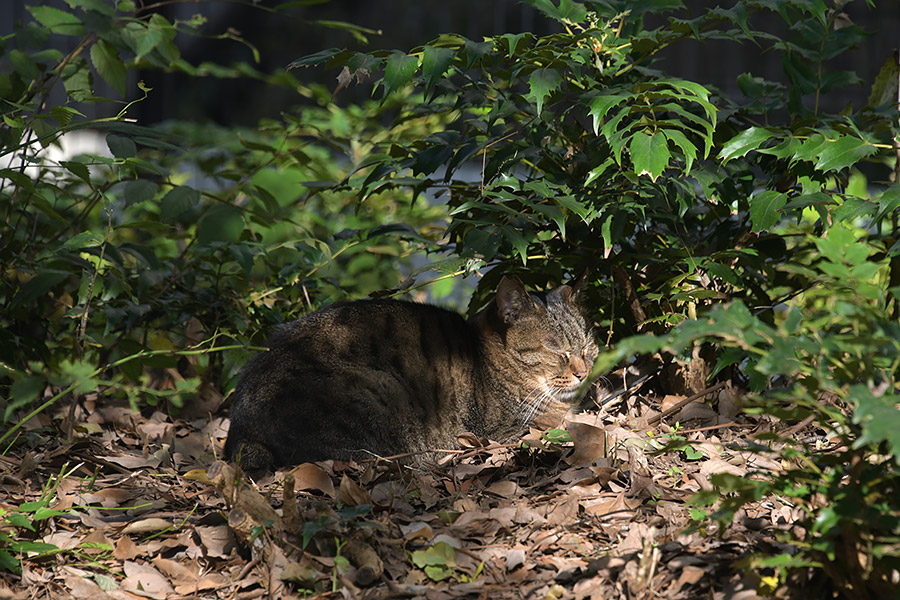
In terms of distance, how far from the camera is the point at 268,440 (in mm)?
2879

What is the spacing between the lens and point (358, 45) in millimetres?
7867

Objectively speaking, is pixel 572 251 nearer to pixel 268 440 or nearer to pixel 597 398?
pixel 597 398

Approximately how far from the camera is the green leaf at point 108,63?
10.5 ft

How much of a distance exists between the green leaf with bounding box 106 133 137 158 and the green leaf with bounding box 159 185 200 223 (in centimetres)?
28

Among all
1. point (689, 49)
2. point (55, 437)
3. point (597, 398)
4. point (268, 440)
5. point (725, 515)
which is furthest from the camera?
point (689, 49)

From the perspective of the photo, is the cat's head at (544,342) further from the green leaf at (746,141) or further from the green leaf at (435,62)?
the green leaf at (435,62)

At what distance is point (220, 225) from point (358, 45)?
495 cm

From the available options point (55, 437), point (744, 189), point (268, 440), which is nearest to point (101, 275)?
point (55, 437)

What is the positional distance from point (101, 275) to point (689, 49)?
7.37 metres

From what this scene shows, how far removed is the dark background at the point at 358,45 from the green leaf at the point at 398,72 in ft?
16.3

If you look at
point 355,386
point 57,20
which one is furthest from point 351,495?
point 57,20

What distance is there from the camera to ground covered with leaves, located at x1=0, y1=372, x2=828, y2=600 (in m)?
2.08

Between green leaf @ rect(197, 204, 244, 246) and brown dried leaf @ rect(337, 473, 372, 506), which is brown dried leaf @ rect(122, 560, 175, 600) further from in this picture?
green leaf @ rect(197, 204, 244, 246)

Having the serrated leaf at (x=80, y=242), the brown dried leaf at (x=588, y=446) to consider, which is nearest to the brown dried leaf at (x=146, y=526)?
the serrated leaf at (x=80, y=242)
